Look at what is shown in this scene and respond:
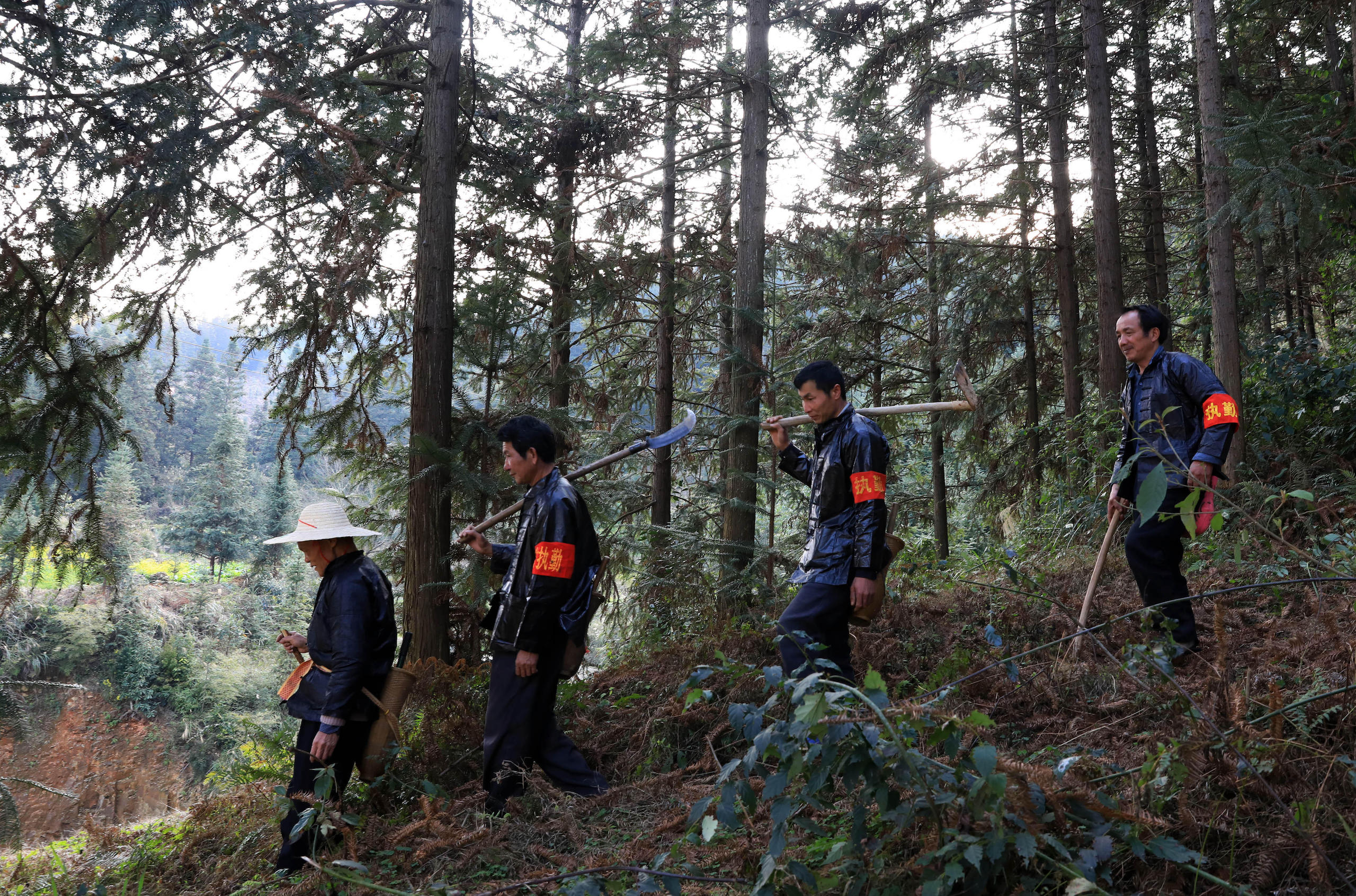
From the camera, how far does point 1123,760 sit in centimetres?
340

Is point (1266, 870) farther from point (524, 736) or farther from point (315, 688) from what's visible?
A: point (315, 688)

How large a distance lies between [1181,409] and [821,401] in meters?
2.03

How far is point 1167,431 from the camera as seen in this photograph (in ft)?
15.8

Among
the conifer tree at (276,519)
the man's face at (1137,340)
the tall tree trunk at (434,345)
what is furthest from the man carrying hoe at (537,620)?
the conifer tree at (276,519)

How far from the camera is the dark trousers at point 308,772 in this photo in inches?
175

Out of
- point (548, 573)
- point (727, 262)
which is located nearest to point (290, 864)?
point (548, 573)

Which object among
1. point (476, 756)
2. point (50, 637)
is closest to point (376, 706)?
point (476, 756)

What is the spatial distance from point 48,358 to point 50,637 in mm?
35797

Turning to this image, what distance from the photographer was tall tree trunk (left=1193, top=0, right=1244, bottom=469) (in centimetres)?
791

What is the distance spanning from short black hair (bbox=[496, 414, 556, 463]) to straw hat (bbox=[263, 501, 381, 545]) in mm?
973

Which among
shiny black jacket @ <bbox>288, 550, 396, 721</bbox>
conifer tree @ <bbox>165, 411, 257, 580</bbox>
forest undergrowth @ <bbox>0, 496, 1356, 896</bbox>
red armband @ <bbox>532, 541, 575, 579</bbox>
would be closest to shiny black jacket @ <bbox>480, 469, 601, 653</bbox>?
red armband @ <bbox>532, 541, 575, 579</bbox>

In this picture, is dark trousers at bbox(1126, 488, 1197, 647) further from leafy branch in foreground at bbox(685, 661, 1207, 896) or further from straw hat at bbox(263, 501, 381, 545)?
straw hat at bbox(263, 501, 381, 545)

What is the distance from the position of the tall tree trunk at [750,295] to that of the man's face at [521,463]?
3.19 meters

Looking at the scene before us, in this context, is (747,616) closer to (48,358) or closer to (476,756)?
(476,756)
